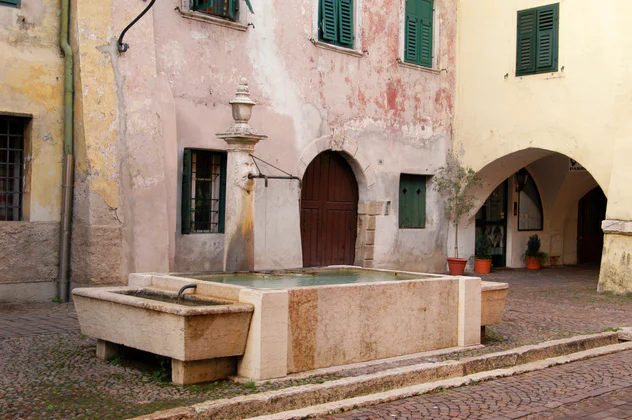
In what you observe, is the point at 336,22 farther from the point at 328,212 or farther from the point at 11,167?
the point at 11,167

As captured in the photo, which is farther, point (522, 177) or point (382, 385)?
point (522, 177)

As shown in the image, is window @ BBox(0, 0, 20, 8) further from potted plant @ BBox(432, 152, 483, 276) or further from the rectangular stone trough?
potted plant @ BBox(432, 152, 483, 276)

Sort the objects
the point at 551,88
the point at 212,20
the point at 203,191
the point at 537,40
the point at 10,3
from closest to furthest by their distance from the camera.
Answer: the point at 10,3, the point at 212,20, the point at 203,191, the point at 551,88, the point at 537,40

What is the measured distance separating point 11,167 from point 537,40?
32.4 feet

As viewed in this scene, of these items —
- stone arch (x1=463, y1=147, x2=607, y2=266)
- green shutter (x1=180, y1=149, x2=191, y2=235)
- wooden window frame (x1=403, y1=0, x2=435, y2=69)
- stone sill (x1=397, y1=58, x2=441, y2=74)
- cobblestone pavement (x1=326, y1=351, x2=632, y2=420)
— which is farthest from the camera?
stone arch (x1=463, y1=147, x2=607, y2=266)

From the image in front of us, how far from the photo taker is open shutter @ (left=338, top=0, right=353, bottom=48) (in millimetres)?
14359

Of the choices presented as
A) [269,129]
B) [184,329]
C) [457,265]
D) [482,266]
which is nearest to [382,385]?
[184,329]

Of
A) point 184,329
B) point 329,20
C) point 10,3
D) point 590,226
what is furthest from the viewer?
point 590,226

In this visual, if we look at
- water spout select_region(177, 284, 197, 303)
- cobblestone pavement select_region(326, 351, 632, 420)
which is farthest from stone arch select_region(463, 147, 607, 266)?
water spout select_region(177, 284, 197, 303)

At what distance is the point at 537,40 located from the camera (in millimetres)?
15125

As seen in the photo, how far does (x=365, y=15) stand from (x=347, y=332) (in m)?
9.40

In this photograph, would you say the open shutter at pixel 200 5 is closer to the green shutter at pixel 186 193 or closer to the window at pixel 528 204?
the green shutter at pixel 186 193

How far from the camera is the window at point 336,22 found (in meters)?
14.0

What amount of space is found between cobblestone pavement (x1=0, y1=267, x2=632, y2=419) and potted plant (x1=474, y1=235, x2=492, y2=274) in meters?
4.93
